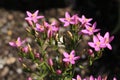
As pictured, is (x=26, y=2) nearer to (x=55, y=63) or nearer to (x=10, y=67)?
(x=10, y=67)

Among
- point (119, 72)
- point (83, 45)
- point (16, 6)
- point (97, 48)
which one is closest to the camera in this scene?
point (97, 48)

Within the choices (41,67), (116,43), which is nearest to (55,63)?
(41,67)

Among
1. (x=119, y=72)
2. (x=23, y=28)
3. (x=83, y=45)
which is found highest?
(x=23, y=28)

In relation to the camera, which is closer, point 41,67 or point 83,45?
point 41,67

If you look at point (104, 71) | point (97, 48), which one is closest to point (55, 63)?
point (97, 48)

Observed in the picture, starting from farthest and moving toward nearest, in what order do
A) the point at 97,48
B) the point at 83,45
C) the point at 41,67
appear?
the point at 83,45 → the point at 41,67 → the point at 97,48

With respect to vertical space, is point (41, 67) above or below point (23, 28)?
below
